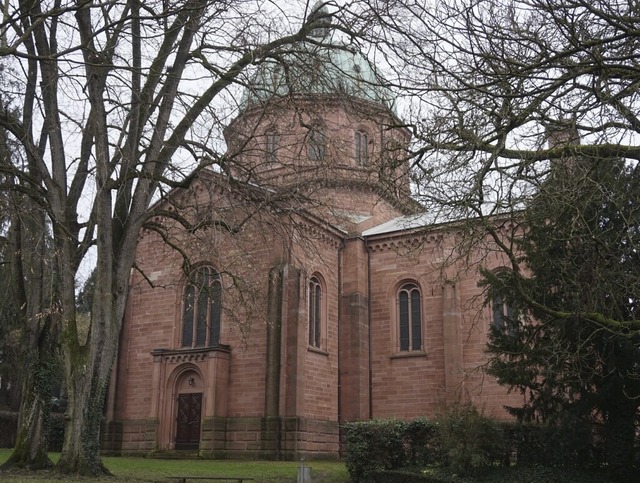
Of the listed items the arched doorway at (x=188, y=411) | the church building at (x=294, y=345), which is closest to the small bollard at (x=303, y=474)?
the church building at (x=294, y=345)

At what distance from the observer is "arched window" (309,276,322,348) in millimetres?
25766

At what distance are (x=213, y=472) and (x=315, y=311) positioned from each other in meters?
9.37

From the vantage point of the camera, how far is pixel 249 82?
14.1 meters

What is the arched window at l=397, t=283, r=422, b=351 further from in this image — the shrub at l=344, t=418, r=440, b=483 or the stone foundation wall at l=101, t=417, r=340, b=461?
the shrub at l=344, t=418, r=440, b=483

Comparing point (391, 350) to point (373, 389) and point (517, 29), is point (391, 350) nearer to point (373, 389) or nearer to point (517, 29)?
point (373, 389)

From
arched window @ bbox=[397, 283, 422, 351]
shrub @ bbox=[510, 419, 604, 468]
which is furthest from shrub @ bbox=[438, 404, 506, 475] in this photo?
arched window @ bbox=[397, 283, 422, 351]

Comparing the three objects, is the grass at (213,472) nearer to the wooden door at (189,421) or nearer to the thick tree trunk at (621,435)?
the wooden door at (189,421)

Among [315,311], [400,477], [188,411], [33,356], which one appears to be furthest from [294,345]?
[33,356]

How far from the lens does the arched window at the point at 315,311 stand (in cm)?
2577

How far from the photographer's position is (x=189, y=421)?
25188mm

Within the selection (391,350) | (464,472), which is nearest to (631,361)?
(464,472)

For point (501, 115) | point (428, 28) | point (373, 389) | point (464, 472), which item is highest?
point (428, 28)

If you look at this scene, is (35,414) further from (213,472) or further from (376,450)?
(376,450)

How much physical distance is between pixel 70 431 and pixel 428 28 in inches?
421
